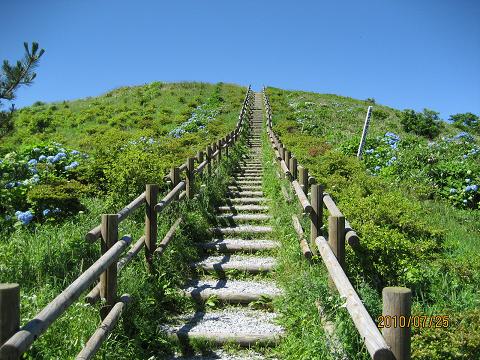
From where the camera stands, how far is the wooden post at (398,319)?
2471mm

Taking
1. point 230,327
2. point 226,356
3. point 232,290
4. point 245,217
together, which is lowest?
point 226,356

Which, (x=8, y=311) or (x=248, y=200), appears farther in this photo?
(x=248, y=200)

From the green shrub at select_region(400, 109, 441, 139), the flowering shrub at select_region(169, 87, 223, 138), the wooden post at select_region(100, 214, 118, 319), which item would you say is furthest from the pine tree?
the green shrub at select_region(400, 109, 441, 139)

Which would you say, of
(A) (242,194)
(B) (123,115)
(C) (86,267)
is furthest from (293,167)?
(B) (123,115)

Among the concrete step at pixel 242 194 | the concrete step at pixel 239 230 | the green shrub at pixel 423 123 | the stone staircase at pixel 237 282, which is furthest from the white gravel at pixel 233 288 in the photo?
the green shrub at pixel 423 123

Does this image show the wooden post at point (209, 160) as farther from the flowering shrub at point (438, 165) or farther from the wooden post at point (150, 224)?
the wooden post at point (150, 224)

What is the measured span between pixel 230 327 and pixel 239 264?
168 cm

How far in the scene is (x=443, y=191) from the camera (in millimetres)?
11188

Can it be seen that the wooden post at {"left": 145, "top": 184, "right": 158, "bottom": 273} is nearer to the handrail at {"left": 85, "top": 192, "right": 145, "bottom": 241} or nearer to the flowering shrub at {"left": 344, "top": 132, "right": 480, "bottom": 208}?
the handrail at {"left": 85, "top": 192, "right": 145, "bottom": 241}

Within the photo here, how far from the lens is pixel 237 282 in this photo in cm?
647

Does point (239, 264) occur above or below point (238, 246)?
below

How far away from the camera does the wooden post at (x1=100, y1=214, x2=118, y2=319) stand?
175 inches

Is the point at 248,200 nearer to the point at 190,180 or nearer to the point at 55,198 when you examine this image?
the point at 190,180

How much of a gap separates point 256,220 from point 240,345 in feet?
14.6
